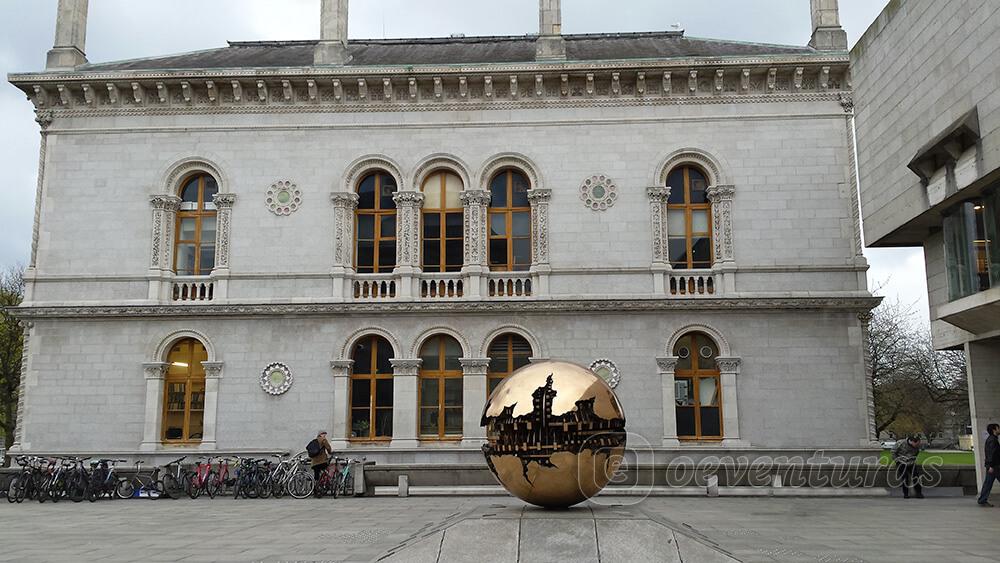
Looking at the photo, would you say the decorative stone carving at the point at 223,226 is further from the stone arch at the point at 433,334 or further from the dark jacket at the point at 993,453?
the dark jacket at the point at 993,453

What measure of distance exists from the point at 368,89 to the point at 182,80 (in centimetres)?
526

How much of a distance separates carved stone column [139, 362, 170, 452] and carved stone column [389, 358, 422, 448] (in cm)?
638

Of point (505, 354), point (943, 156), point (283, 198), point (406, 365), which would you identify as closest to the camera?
point (943, 156)

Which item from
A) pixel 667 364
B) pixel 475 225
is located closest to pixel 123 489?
pixel 475 225

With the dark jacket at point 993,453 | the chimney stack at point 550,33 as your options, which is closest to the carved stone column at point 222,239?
the chimney stack at point 550,33

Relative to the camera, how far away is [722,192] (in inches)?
960

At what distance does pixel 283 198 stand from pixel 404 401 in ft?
22.1

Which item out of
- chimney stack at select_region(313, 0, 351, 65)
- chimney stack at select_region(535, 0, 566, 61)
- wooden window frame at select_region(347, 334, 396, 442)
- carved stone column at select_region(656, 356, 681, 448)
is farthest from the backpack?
chimney stack at select_region(535, 0, 566, 61)

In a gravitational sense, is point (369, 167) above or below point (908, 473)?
above

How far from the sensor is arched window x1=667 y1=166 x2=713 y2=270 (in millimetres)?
24578

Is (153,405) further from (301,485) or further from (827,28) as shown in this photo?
(827,28)

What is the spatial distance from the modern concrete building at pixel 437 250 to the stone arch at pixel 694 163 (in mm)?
62

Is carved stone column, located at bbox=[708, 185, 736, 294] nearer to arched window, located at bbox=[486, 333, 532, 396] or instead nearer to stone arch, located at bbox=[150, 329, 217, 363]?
arched window, located at bbox=[486, 333, 532, 396]

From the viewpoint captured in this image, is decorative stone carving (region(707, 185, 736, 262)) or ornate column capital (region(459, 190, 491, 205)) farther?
ornate column capital (region(459, 190, 491, 205))
